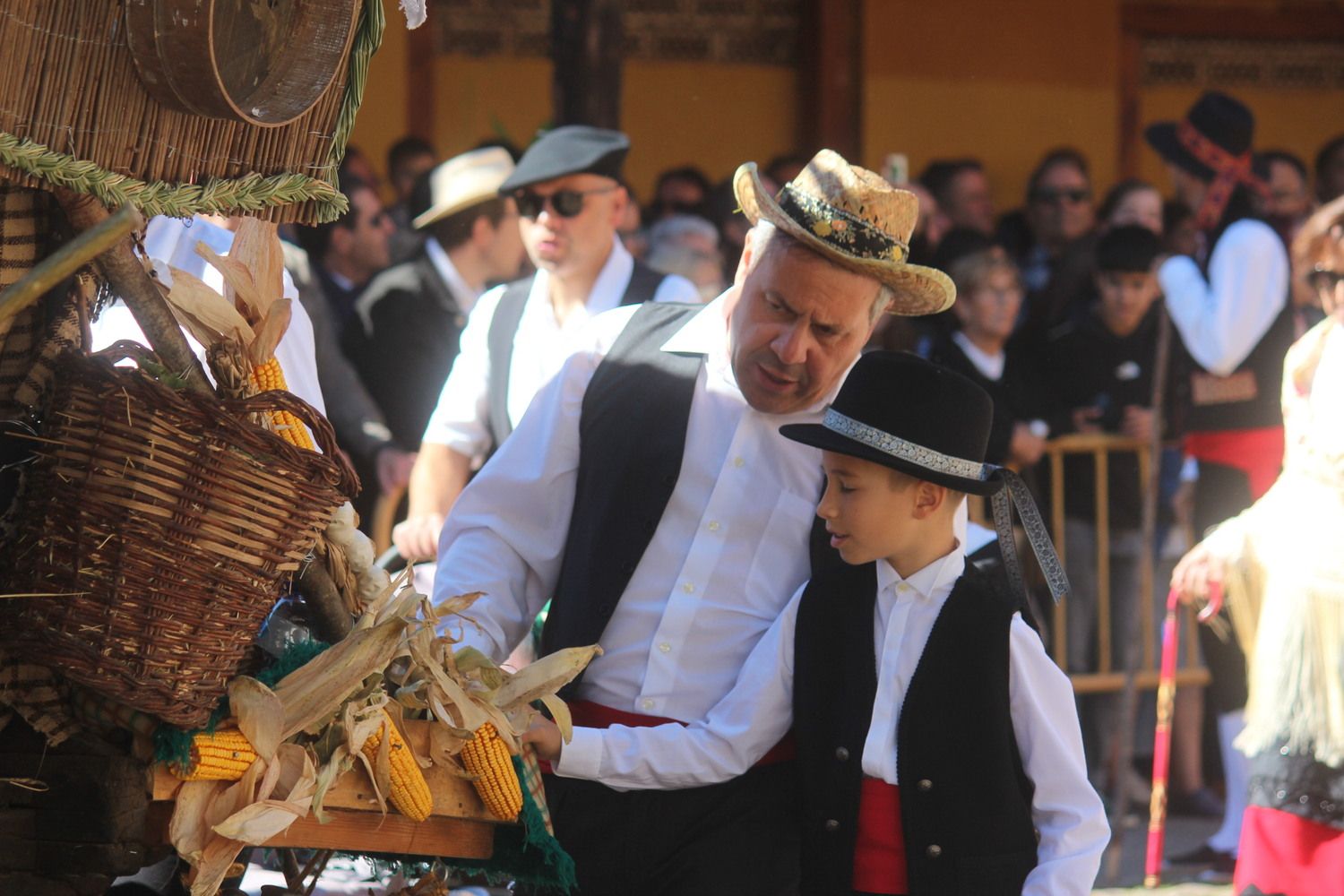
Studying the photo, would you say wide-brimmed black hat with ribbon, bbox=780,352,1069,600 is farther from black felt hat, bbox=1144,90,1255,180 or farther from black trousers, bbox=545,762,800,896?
black felt hat, bbox=1144,90,1255,180

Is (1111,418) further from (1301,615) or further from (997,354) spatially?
(1301,615)

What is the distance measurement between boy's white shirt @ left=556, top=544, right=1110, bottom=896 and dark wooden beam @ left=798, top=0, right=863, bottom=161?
7.23 m

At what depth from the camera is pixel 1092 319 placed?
6.96 meters

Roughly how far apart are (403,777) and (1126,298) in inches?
200

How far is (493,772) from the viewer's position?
2.50 metres

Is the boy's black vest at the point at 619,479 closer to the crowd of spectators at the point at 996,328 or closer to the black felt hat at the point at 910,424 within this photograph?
the black felt hat at the point at 910,424

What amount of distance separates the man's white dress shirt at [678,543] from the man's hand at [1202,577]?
1.82 meters

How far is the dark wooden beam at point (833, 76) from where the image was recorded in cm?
1008

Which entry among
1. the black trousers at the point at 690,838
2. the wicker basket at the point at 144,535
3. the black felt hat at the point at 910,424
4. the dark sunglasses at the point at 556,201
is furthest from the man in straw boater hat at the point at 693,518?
the dark sunglasses at the point at 556,201

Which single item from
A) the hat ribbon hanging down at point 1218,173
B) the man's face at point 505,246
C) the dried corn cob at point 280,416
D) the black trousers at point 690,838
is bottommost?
the black trousers at point 690,838

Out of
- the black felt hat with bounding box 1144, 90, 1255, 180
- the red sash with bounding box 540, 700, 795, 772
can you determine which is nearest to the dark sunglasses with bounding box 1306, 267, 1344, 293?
the black felt hat with bounding box 1144, 90, 1255, 180

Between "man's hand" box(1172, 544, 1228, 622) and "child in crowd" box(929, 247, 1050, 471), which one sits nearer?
"man's hand" box(1172, 544, 1228, 622)

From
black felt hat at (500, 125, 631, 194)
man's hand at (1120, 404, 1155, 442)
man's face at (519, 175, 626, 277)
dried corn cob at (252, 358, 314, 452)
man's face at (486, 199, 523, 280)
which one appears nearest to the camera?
dried corn cob at (252, 358, 314, 452)

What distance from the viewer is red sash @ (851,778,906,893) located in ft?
9.55
